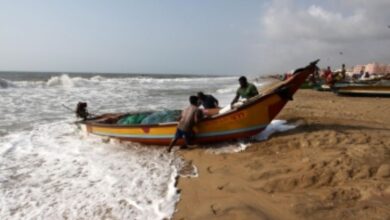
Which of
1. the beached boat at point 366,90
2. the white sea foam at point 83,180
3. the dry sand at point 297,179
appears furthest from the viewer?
the beached boat at point 366,90

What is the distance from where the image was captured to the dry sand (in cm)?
465

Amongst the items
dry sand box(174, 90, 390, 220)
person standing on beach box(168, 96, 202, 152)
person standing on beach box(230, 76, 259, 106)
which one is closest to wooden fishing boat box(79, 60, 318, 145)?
person standing on beach box(168, 96, 202, 152)

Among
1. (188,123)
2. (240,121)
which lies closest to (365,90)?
(240,121)

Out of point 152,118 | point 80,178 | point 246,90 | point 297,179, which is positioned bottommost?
point 80,178

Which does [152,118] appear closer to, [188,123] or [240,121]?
[188,123]

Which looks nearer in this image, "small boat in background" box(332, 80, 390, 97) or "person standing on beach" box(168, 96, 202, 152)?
"person standing on beach" box(168, 96, 202, 152)

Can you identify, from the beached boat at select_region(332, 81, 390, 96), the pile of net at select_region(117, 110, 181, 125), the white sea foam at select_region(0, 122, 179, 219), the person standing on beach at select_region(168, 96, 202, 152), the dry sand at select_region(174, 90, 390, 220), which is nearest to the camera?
the dry sand at select_region(174, 90, 390, 220)

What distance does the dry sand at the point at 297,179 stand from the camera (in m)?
4.65

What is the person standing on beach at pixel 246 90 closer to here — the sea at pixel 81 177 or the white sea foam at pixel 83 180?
the sea at pixel 81 177

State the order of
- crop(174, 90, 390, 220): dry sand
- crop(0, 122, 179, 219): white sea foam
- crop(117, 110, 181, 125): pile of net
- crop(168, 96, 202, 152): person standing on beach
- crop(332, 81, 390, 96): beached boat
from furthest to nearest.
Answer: crop(332, 81, 390, 96): beached boat
crop(117, 110, 181, 125): pile of net
crop(168, 96, 202, 152): person standing on beach
crop(0, 122, 179, 219): white sea foam
crop(174, 90, 390, 220): dry sand

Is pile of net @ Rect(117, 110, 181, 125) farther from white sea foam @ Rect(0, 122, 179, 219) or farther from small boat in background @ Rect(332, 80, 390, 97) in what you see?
small boat in background @ Rect(332, 80, 390, 97)

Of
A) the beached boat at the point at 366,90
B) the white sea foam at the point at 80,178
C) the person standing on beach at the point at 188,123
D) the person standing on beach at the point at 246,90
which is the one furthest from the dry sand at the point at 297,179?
the beached boat at the point at 366,90

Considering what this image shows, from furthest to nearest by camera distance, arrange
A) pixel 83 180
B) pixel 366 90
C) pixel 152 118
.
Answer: pixel 366 90 → pixel 152 118 → pixel 83 180

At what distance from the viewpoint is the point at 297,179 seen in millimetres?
5559
